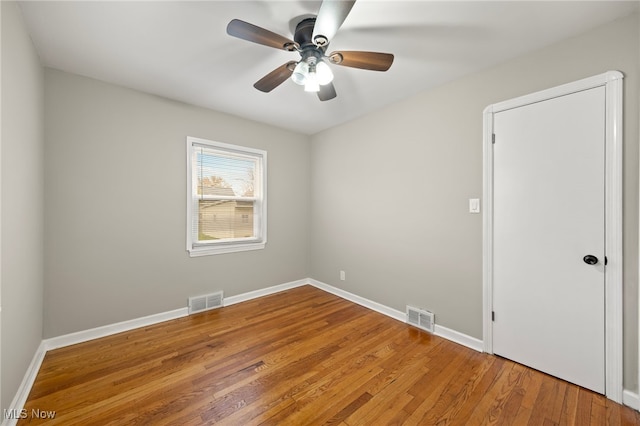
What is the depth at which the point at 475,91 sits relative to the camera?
2289mm

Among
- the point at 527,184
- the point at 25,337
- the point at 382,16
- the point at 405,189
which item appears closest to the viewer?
the point at 382,16

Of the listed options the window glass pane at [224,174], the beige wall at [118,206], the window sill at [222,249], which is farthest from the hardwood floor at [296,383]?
the window glass pane at [224,174]

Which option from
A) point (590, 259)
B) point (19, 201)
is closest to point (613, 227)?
point (590, 259)

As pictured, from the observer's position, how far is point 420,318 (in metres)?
2.66

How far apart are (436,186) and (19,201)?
328 centimetres

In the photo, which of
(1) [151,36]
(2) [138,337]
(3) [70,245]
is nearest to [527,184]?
(1) [151,36]

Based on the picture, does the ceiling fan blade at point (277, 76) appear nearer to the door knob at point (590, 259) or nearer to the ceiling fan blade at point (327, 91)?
the ceiling fan blade at point (327, 91)

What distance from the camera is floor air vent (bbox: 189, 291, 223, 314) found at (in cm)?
297

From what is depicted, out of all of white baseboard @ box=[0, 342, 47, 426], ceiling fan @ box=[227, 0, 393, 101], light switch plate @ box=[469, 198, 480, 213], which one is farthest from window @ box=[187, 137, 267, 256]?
light switch plate @ box=[469, 198, 480, 213]

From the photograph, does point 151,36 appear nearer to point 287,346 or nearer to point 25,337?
point 25,337

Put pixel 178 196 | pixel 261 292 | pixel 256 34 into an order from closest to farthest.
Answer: pixel 256 34 < pixel 178 196 < pixel 261 292

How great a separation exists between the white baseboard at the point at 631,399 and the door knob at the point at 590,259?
811 millimetres

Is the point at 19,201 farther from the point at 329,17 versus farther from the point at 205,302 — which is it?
the point at 329,17

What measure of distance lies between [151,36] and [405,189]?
2.63 meters
